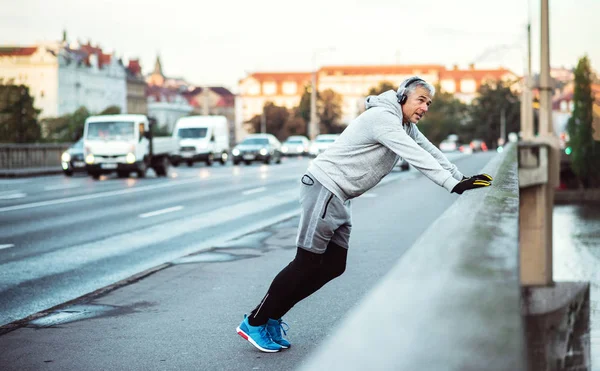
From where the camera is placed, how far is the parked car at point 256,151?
52.1 metres

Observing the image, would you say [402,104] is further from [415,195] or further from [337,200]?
[415,195]

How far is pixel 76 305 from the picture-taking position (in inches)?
312

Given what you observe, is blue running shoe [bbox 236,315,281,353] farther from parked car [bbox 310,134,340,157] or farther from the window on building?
the window on building

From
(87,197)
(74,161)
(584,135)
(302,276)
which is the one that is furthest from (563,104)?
(302,276)

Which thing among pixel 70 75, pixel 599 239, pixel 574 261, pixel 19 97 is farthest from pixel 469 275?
pixel 70 75

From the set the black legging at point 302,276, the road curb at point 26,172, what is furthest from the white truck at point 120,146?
the black legging at point 302,276

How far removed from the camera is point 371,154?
530 centimetres

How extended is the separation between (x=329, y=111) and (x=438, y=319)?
453 ft

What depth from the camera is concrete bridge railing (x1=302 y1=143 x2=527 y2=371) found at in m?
2.06

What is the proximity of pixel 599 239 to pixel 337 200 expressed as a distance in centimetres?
2019

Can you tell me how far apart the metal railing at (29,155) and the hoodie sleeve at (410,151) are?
3843 centimetres

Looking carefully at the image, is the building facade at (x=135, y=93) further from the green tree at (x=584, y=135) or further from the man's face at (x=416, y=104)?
the man's face at (x=416, y=104)

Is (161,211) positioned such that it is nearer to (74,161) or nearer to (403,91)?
(403,91)

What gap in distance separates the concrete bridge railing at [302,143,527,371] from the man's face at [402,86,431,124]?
243 cm
